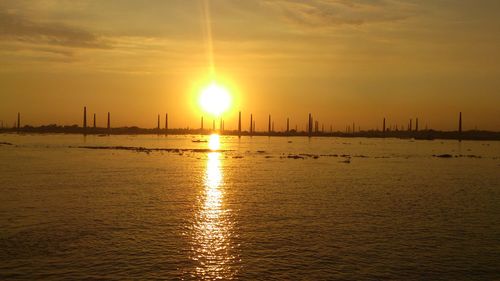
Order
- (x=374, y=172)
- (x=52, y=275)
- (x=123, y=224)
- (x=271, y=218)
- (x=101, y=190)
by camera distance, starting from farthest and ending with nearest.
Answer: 1. (x=374, y=172)
2. (x=101, y=190)
3. (x=271, y=218)
4. (x=123, y=224)
5. (x=52, y=275)

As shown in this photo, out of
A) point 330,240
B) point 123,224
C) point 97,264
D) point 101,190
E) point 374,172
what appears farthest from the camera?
point 374,172

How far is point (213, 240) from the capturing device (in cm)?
1673

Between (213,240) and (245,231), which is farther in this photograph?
(245,231)

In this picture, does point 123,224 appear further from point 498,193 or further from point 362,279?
point 498,193

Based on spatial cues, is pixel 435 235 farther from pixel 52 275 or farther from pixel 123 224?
pixel 52 275

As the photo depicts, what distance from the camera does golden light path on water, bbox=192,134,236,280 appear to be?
525 inches

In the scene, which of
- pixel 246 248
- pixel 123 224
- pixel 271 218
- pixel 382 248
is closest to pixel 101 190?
pixel 123 224

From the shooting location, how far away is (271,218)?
2070cm

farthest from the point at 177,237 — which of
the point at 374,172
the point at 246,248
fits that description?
the point at 374,172

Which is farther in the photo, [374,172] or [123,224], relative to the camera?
[374,172]

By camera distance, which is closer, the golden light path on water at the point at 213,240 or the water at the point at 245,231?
the golden light path on water at the point at 213,240

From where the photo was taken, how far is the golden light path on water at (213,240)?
43.7 feet

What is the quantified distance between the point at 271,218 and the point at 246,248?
519cm

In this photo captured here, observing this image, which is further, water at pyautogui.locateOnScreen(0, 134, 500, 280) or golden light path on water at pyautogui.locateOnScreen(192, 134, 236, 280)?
water at pyautogui.locateOnScreen(0, 134, 500, 280)
